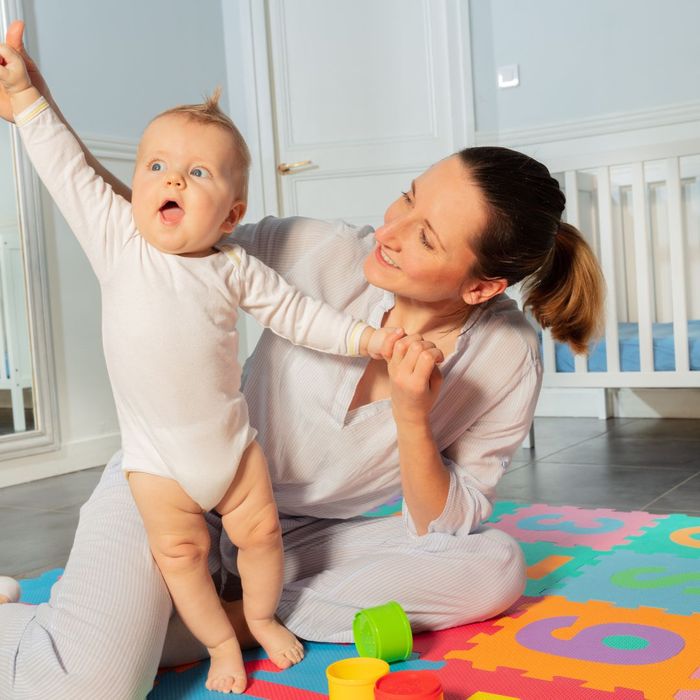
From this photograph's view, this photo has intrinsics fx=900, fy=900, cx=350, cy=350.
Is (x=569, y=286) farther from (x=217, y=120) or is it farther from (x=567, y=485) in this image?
(x=567, y=485)

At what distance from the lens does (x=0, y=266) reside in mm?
2850

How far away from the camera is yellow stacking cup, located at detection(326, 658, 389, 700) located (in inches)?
37.7

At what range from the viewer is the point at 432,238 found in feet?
3.72

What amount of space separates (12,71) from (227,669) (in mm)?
738

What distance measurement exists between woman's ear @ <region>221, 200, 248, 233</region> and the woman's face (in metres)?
0.17

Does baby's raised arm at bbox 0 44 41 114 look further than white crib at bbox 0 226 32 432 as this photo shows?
No

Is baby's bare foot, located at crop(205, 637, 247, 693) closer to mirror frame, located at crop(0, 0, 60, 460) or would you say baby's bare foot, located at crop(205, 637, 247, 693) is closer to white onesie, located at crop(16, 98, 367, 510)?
white onesie, located at crop(16, 98, 367, 510)

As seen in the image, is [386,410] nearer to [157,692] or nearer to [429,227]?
[429,227]

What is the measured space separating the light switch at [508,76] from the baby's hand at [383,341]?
2.95 m

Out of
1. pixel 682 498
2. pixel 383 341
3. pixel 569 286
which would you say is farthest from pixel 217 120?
pixel 682 498

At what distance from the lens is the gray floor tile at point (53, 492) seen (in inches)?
95.6

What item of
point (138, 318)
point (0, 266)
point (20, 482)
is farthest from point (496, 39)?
point (138, 318)

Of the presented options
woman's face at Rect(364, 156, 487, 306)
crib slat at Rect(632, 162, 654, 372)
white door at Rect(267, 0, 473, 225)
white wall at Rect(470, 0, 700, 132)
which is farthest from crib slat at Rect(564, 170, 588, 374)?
woman's face at Rect(364, 156, 487, 306)

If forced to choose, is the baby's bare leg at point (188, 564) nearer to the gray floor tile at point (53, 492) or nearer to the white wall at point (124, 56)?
the gray floor tile at point (53, 492)
